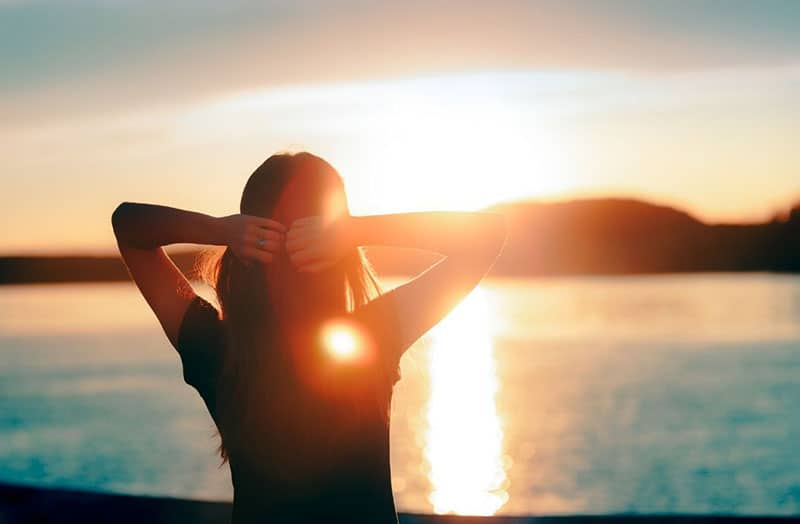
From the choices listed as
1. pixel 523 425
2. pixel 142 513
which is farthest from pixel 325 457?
pixel 523 425

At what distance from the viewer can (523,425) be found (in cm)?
3284

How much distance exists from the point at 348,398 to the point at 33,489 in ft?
13.1

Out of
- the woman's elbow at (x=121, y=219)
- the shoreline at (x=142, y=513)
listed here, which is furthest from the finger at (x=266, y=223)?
the shoreline at (x=142, y=513)

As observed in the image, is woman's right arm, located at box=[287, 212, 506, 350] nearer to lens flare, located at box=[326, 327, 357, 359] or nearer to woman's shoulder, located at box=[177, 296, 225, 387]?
lens flare, located at box=[326, 327, 357, 359]

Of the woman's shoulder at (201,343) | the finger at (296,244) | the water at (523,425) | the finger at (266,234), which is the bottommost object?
the water at (523,425)

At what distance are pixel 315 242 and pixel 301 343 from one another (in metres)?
0.20

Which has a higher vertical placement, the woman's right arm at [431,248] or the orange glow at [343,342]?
the woman's right arm at [431,248]

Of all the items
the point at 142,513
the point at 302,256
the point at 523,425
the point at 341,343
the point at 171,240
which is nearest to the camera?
the point at 302,256

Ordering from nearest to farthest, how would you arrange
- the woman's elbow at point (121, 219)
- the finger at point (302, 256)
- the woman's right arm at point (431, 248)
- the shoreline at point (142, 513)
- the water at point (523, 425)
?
the finger at point (302, 256) < the woman's right arm at point (431, 248) < the woman's elbow at point (121, 219) < the shoreline at point (142, 513) < the water at point (523, 425)

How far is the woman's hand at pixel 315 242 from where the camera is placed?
177 cm

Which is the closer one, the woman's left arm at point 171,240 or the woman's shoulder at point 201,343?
the woman's left arm at point 171,240

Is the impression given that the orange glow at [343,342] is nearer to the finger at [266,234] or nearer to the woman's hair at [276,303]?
the woman's hair at [276,303]

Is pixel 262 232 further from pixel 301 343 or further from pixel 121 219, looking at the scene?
pixel 121 219

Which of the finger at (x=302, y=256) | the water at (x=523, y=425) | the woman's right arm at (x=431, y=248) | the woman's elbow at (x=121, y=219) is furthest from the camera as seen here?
the water at (x=523, y=425)
